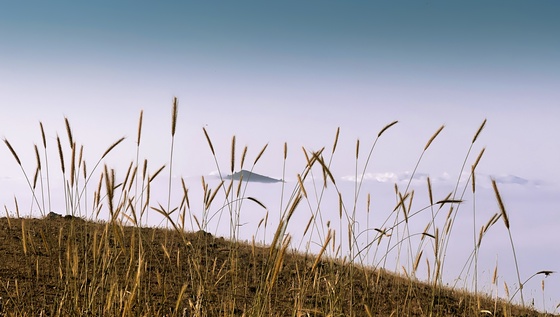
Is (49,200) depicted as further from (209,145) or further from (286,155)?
(286,155)

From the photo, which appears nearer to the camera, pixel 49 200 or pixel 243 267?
pixel 49 200

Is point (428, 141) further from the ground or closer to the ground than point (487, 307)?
further from the ground

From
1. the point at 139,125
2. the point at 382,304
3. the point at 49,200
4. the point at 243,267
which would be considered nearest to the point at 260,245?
the point at 243,267

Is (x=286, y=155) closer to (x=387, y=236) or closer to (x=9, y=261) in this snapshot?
(x=387, y=236)

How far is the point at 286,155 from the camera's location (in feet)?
11.8

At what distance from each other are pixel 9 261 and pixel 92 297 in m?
3.10

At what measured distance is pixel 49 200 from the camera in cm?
380

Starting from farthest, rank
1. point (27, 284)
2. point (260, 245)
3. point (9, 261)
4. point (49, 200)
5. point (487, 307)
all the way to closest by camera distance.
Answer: point (260, 245) < point (487, 307) < point (9, 261) < point (27, 284) < point (49, 200)

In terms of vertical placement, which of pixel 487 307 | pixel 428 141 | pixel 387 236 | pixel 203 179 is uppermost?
pixel 428 141

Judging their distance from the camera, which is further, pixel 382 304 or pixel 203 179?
pixel 382 304

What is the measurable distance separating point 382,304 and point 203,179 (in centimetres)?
303

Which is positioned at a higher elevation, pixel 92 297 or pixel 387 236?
pixel 387 236

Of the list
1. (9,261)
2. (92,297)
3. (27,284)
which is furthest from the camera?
(9,261)

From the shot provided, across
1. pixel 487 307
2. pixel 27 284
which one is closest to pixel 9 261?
pixel 27 284
